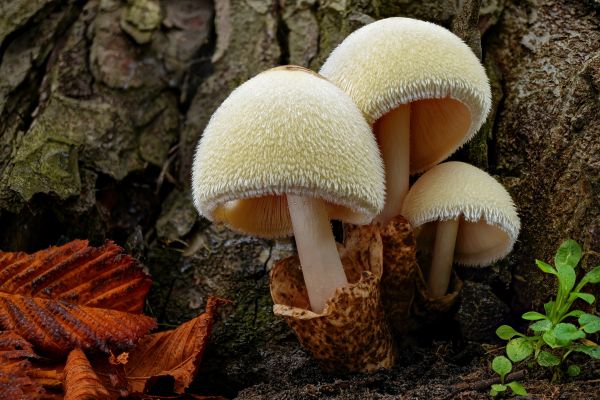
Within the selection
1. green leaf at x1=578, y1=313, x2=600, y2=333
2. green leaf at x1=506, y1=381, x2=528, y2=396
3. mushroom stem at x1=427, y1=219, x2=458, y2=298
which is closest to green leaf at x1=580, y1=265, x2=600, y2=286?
green leaf at x1=578, y1=313, x2=600, y2=333

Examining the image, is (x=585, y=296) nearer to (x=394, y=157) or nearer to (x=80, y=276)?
(x=394, y=157)

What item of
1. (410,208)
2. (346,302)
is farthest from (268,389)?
(410,208)

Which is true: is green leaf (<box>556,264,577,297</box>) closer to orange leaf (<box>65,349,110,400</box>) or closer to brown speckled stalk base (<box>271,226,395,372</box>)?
brown speckled stalk base (<box>271,226,395,372</box>)

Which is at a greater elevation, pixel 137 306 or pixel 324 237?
pixel 324 237

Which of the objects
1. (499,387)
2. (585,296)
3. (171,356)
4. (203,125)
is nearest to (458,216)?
(585,296)

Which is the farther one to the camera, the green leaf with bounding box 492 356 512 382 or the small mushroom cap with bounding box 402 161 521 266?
the small mushroom cap with bounding box 402 161 521 266

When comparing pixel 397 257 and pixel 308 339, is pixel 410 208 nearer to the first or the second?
pixel 397 257
